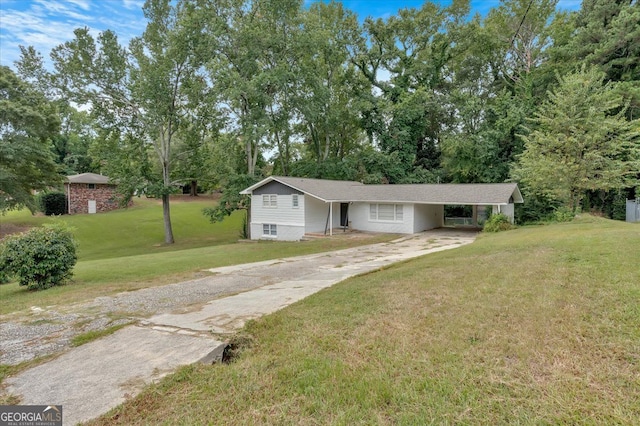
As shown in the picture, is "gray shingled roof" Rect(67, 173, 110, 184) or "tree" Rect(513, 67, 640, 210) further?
"gray shingled roof" Rect(67, 173, 110, 184)

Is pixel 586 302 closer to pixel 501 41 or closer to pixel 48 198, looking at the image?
pixel 501 41

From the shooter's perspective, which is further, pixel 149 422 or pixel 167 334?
pixel 167 334

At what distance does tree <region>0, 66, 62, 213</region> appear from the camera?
20.8 metres

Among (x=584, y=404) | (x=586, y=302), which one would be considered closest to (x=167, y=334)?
(x=584, y=404)

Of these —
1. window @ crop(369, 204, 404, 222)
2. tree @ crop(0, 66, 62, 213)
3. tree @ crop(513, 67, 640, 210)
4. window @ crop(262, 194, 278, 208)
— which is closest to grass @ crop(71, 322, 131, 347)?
window @ crop(262, 194, 278, 208)

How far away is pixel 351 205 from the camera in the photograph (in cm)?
2327

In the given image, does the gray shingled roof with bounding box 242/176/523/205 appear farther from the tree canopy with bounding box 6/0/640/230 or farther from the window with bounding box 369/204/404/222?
the tree canopy with bounding box 6/0/640/230

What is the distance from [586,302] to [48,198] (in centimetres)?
3992

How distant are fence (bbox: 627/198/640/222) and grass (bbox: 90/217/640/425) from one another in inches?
750

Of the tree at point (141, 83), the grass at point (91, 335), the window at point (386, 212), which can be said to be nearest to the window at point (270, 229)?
the window at point (386, 212)

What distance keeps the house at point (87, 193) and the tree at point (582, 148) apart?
34661 millimetres

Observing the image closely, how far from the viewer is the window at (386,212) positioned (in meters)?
21.4

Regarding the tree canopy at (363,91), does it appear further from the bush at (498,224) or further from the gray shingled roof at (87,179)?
the gray shingled roof at (87,179)

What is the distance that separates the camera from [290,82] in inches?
1007
